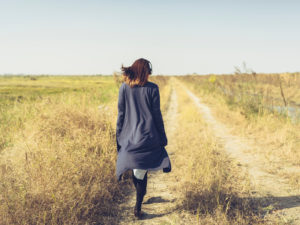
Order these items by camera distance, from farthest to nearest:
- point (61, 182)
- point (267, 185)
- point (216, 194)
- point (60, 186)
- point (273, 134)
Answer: point (273, 134)
point (267, 185)
point (216, 194)
point (61, 182)
point (60, 186)

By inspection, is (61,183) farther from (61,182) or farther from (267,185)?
(267,185)

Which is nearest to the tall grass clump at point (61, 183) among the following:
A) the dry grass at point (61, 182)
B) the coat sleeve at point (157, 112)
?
the dry grass at point (61, 182)

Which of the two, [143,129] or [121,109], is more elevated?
[121,109]

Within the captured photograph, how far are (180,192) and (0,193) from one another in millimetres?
2565

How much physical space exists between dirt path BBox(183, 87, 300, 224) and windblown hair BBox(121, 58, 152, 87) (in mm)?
2461

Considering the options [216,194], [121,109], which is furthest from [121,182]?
[121,109]

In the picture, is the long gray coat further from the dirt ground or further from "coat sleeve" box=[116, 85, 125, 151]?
the dirt ground

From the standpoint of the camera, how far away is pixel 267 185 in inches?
163

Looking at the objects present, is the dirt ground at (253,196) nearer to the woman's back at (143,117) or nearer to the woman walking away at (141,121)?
the woman walking away at (141,121)

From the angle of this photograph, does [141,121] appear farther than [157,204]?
No

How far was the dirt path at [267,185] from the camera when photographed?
319 cm

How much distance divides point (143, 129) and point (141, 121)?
0.34 feet

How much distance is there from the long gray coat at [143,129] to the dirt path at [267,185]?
1.81 m

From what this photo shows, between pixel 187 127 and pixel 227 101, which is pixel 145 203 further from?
pixel 227 101
